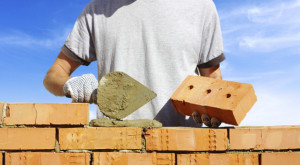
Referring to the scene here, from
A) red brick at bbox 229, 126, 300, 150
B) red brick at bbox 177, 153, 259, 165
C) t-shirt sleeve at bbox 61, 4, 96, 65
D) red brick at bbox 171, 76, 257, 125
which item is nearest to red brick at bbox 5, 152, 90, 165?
red brick at bbox 177, 153, 259, 165

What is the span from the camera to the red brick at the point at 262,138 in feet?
5.84

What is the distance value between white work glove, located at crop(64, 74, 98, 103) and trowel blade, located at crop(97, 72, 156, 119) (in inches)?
4.2

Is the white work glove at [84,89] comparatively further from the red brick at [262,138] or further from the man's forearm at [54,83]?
the red brick at [262,138]

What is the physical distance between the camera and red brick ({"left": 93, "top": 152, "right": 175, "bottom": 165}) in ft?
5.45

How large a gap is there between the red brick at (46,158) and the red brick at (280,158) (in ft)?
3.34

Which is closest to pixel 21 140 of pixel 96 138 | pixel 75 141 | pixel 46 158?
pixel 46 158

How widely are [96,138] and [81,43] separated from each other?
1.41 meters

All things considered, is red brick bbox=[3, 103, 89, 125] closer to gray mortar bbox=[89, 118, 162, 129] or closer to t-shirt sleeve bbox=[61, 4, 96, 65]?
gray mortar bbox=[89, 118, 162, 129]

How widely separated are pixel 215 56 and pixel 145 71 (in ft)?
2.32

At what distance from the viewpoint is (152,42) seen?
271 centimetres

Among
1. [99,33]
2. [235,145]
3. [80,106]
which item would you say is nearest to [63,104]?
[80,106]

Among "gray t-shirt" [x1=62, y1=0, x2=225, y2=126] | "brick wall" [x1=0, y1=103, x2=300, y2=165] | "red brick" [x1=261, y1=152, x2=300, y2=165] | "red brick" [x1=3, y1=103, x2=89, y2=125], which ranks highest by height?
"gray t-shirt" [x1=62, y1=0, x2=225, y2=126]

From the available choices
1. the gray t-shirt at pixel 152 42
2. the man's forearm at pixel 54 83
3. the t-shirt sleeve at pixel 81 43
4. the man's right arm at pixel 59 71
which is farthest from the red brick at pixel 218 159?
the t-shirt sleeve at pixel 81 43

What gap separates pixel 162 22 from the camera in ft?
9.07
